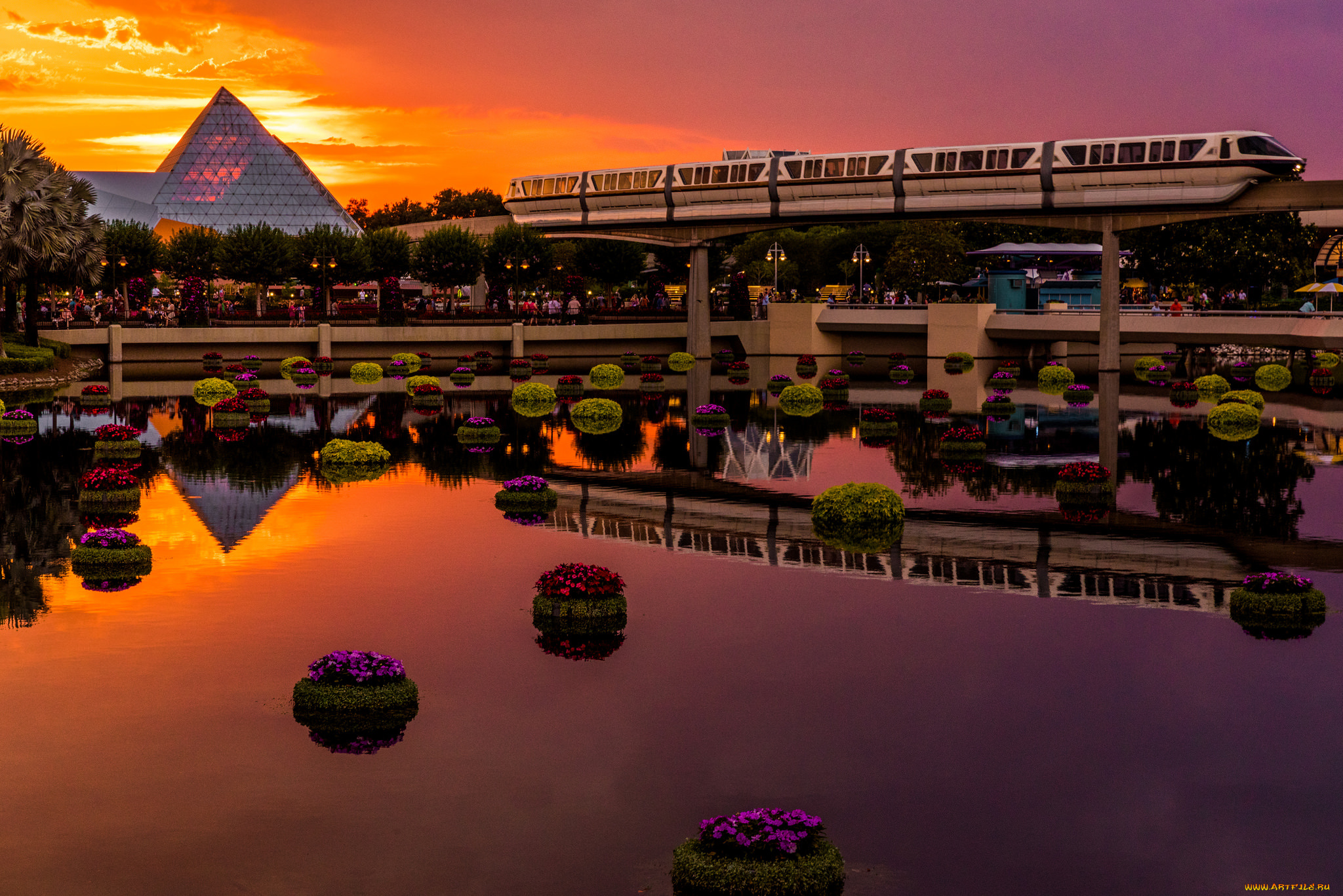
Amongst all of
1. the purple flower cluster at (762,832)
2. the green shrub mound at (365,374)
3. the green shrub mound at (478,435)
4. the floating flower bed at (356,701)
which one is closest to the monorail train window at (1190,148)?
the green shrub mound at (478,435)

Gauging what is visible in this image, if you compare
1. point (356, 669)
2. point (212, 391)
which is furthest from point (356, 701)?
point (212, 391)

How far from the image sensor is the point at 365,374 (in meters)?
85.8

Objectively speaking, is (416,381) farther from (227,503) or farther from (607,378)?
(227,503)

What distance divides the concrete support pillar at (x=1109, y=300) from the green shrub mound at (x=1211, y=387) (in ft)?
20.0

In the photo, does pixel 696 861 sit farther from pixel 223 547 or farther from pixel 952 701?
pixel 223 547

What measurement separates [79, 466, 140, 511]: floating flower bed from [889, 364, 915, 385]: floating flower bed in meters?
52.5

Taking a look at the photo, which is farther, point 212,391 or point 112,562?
point 212,391

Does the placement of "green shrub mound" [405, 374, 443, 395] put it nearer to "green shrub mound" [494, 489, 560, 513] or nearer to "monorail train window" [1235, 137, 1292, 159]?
"green shrub mound" [494, 489, 560, 513]

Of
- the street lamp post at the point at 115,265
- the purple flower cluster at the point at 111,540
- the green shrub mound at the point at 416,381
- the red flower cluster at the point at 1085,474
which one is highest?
the street lamp post at the point at 115,265

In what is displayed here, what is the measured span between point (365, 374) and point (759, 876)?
7411cm

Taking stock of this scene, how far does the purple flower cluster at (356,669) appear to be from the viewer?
21109 millimetres

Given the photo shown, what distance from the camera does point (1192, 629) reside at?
2555 centimetres

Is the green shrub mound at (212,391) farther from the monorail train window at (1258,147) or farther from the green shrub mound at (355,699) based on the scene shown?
the monorail train window at (1258,147)

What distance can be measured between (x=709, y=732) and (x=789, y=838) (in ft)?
15.2
